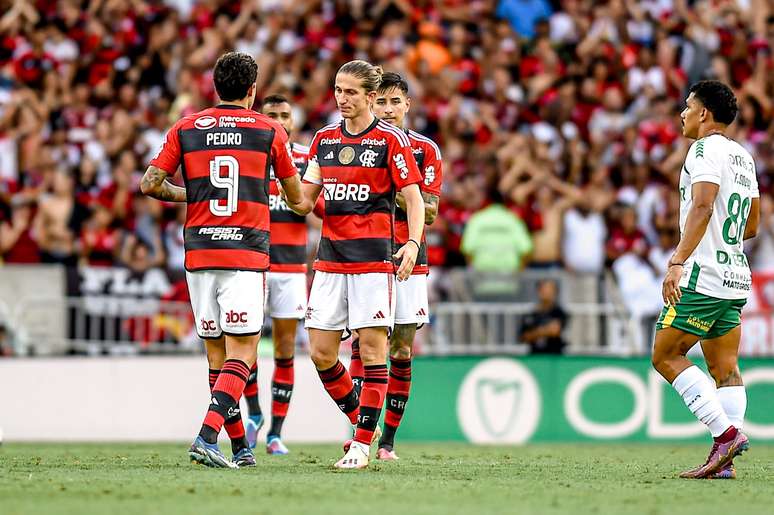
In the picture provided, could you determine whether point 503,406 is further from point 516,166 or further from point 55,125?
point 55,125

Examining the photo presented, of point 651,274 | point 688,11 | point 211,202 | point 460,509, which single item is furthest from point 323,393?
point 688,11

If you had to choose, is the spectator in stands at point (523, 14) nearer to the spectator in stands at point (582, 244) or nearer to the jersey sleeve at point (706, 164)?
the spectator in stands at point (582, 244)

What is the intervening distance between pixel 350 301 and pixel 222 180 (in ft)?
3.94

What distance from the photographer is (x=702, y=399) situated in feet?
29.0

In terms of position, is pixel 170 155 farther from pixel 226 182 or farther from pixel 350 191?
pixel 350 191

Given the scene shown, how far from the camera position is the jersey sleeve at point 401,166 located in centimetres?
902

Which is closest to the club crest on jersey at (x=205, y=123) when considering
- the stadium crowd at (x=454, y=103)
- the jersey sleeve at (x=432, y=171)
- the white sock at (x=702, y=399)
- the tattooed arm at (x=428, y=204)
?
the tattooed arm at (x=428, y=204)

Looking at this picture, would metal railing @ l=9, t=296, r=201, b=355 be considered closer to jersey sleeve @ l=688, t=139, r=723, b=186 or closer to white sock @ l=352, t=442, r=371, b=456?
white sock @ l=352, t=442, r=371, b=456

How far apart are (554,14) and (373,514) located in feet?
55.2

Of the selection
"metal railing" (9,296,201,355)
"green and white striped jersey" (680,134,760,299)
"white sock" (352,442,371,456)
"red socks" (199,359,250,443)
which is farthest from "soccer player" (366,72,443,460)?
"metal railing" (9,296,201,355)

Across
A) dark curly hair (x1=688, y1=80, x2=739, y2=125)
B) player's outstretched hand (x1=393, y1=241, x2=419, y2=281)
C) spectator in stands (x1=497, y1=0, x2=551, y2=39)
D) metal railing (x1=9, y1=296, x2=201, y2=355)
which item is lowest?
metal railing (x1=9, y1=296, x2=201, y2=355)

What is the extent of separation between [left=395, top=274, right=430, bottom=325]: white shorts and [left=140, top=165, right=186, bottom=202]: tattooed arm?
2142 millimetres

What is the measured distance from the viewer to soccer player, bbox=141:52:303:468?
8781 millimetres

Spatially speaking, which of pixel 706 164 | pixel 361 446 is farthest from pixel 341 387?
pixel 706 164
